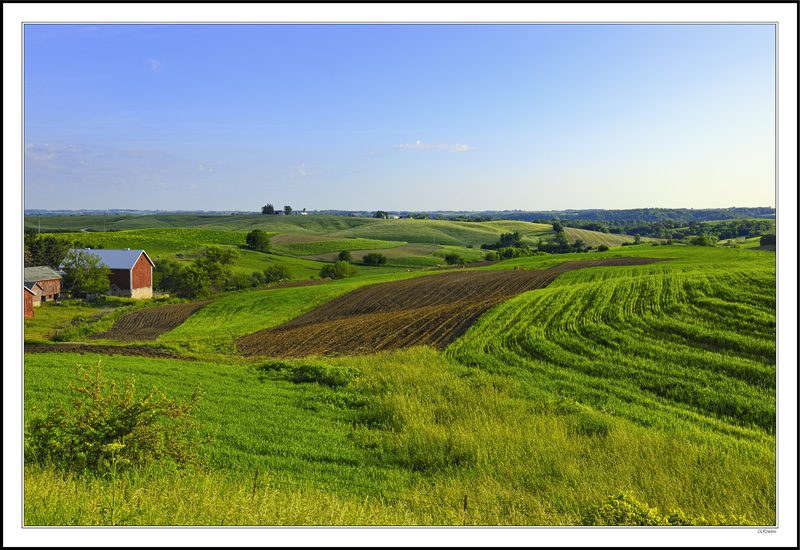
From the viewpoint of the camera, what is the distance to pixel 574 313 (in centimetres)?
2461

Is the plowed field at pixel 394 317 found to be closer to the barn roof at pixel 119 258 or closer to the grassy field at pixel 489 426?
the grassy field at pixel 489 426

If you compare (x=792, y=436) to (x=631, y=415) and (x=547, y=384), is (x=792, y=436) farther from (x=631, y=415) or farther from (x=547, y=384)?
(x=547, y=384)

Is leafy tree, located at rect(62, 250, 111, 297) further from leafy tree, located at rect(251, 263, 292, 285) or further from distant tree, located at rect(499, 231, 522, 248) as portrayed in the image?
distant tree, located at rect(499, 231, 522, 248)

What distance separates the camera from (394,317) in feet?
100

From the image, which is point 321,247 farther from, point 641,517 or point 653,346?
point 641,517

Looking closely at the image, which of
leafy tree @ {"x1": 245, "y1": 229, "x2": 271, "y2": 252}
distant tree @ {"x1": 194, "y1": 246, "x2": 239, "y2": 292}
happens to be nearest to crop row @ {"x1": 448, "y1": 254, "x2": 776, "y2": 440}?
distant tree @ {"x1": 194, "y1": 246, "x2": 239, "y2": 292}

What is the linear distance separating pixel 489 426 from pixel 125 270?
180 ft

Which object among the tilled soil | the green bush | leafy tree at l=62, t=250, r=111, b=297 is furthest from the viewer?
leafy tree at l=62, t=250, r=111, b=297

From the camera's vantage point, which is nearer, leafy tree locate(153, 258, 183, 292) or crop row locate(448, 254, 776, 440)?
crop row locate(448, 254, 776, 440)

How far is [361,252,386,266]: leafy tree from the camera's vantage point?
314ft

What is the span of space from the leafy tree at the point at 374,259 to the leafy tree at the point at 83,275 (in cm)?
5438

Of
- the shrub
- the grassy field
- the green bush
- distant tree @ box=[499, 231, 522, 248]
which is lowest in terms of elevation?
the grassy field

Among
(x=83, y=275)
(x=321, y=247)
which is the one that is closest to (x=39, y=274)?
(x=83, y=275)

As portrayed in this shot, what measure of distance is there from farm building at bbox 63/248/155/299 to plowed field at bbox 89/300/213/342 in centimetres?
986
